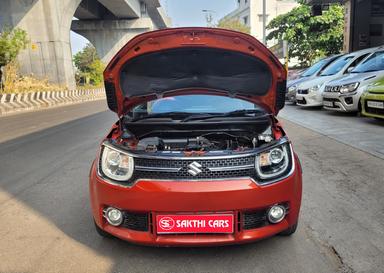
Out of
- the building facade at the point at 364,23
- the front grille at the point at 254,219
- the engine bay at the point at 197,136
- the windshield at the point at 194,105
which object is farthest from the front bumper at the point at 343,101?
the building facade at the point at 364,23

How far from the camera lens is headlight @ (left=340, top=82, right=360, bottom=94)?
870cm

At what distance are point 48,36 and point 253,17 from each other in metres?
35.6

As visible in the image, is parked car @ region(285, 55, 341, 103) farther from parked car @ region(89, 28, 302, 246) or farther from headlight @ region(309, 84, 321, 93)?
parked car @ region(89, 28, 302, 246)

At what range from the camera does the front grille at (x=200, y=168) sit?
2488 mm

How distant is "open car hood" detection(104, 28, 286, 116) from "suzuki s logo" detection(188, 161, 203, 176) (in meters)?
1.21

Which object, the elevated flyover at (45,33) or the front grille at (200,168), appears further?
the elevated flyover at (45,33)

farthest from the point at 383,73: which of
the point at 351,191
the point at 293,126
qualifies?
the point at 351,191

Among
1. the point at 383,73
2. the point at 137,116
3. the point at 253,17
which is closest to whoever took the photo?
the point at 137,116

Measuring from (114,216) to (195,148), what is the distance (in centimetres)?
77

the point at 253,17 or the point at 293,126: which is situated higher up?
the point at 253,17

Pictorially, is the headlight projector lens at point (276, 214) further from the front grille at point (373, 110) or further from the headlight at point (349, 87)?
the headlight at point (349, 87)

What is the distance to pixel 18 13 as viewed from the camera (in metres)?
25.7

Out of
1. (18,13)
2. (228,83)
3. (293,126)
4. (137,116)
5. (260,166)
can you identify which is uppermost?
(18,13)

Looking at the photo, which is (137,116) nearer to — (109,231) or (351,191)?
(109,231)
